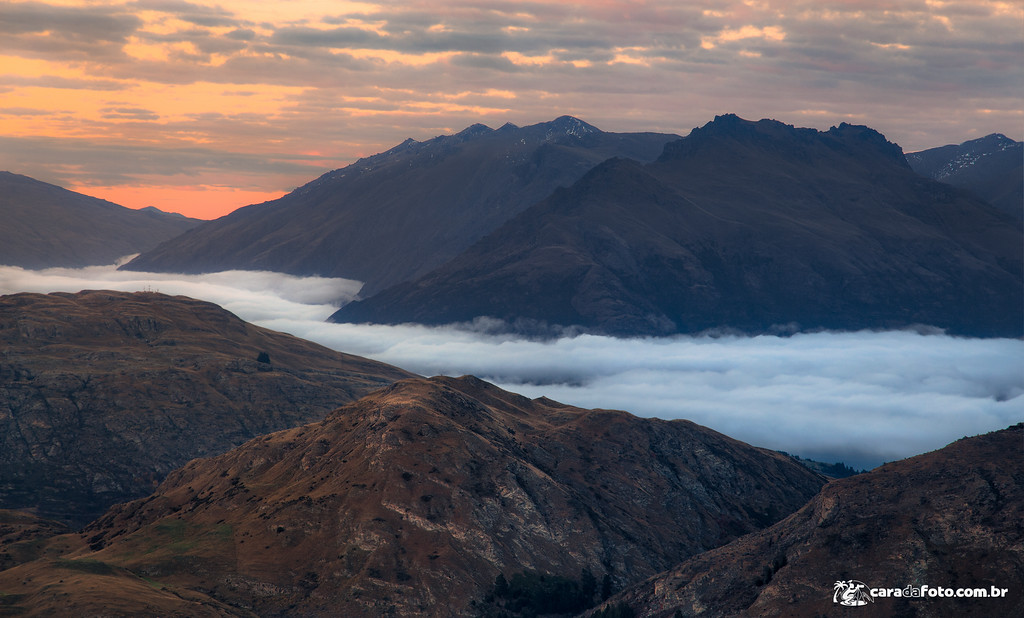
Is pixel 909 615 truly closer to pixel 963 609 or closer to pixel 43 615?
pixel 963 609

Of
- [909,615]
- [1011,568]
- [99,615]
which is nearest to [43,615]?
[99,615]

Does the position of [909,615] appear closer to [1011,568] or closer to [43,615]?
[1011,568]

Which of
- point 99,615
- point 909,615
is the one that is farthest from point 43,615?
point 909,615

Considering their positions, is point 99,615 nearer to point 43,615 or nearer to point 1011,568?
point 43,615

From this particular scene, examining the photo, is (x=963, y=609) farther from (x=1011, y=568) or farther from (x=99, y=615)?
(x=99, y=615)

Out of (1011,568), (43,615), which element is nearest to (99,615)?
(43,615)
